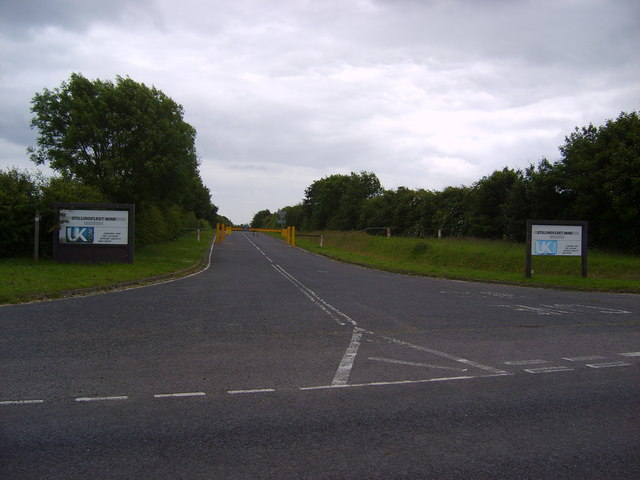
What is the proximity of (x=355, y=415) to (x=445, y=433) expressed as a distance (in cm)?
85

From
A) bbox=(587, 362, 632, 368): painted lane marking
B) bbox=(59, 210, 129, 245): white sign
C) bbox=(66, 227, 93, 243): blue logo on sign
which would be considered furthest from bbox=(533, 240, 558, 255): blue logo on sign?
bbox=(66, 227, 93, 243): blue logo on sign

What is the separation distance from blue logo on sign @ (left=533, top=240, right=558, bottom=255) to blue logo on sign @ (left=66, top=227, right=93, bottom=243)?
18052 mm

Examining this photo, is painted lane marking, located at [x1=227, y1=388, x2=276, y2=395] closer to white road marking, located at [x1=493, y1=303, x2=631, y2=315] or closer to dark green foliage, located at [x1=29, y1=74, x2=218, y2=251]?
white road marking, located at [x1=493, y1=303, x2=631, y2=315]

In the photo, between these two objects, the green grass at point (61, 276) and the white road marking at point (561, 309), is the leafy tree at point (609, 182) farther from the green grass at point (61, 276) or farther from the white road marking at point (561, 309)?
the green grass at point (61, 276)

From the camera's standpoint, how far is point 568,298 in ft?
46.8

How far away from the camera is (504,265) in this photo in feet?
78.0

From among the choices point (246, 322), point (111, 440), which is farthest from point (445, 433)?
point (246, 322)

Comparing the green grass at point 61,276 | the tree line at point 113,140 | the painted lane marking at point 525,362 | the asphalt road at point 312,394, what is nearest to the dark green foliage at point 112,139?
the tree line at point 113,140

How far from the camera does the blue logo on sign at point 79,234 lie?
19172 mm

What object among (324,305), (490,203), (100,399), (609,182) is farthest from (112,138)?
(490,203)

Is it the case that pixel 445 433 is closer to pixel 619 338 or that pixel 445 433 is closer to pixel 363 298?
pixel 619 338

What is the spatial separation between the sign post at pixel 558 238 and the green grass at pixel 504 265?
1029 mm

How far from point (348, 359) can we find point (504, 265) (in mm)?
19134

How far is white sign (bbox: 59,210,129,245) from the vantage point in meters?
19.1
